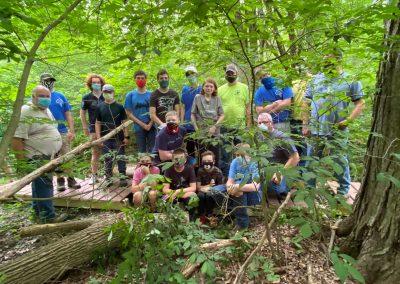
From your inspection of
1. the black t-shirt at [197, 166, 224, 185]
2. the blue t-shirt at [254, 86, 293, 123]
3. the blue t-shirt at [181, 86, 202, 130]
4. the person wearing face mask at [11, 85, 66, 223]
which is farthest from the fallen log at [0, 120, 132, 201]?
the blue t-shirt at [254, 86, 293, 123]

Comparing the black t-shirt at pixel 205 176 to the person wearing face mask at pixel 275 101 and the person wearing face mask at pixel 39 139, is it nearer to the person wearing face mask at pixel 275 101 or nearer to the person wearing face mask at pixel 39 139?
the person wearing face mask at pixel 275 101

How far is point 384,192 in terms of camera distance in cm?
259

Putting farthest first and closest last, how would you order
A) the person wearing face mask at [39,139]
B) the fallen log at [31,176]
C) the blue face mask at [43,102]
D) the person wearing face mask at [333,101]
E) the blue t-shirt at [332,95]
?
1. the blue face mask at [43,102]
2. the person wearing face mask at [39,139]
3. the blue t-shirt at [332,95]
4. the person wearing face mask at [333,101]
5. the fallen log at [31,176]

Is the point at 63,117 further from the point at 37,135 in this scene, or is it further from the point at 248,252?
the point at 248,252

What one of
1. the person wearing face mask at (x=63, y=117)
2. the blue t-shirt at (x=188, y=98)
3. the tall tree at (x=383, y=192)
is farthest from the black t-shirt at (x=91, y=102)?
the tall tree at (x=383, y=192)

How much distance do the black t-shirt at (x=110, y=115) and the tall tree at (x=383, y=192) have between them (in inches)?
142

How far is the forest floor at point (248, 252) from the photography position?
115 inches

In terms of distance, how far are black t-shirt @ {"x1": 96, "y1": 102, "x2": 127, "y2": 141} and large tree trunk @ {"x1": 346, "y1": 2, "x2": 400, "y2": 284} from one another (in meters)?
3.61

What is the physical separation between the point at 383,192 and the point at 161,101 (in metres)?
3.28

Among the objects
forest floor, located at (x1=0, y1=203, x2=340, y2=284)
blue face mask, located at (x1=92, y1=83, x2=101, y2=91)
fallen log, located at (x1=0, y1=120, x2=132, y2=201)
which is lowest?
forest floor, located at (x1=0, y1=203, x2=340, y2=284)

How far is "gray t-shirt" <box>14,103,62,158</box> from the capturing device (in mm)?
3771

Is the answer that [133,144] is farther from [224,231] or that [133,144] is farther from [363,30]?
[363,30]

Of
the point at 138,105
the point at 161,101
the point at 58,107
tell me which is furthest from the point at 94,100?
the point at 161,101

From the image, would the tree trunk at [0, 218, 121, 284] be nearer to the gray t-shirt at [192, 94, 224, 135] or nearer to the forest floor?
the forest floor
